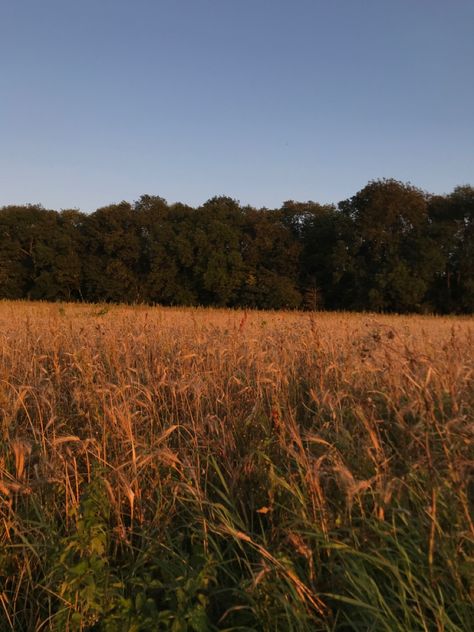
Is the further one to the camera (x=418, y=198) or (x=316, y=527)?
(x=418, y=198)

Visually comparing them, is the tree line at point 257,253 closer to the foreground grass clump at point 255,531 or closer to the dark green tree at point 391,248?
the dark green tree at point 391,248

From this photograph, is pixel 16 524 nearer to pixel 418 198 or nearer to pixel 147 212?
pixel 418 198

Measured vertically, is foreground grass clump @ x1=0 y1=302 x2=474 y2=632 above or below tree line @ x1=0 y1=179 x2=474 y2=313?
below

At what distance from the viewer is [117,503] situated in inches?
91.9

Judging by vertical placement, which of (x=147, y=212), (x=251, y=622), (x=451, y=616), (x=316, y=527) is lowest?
(x=251, y=622)

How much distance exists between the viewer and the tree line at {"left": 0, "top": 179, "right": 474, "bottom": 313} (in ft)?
101

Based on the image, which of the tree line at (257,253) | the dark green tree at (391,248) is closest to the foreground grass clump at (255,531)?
the tree line at (257,253)

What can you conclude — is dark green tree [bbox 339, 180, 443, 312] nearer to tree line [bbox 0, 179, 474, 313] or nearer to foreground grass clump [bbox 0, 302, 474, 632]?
tree line [bbox 0, 179, 474, 313]

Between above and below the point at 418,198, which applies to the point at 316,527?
below

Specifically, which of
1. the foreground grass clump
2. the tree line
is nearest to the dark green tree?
the tree line

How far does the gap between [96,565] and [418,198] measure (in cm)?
3365

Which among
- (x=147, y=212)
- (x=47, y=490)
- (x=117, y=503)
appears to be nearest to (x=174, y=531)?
(x=117, y=503)

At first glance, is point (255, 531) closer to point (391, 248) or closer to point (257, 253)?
point (391, 248)

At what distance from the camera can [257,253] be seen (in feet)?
116
